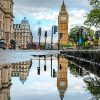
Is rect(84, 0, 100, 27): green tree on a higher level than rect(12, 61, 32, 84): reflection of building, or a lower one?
higher

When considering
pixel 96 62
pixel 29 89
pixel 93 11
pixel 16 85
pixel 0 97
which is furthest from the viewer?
pixel 93 11

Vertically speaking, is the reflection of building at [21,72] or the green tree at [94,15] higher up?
the green tree at [94,15]

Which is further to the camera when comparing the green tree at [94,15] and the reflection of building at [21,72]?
the green tree at [94,15]

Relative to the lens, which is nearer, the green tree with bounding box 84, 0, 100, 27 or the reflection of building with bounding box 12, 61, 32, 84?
the reflection of building with bounding box 12, 61, 32, 84

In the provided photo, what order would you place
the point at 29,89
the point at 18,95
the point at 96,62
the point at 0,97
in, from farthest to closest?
the point at 96,62 < the point at 29,89 < the point at 18,95 < the point at 0,97

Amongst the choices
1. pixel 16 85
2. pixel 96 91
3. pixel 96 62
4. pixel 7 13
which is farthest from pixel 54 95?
pixel 7 13

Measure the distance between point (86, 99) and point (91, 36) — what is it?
157 m

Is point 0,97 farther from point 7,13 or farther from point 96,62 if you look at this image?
point 7,13

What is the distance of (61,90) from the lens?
24.4ft

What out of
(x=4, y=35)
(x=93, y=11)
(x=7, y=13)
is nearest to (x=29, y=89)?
(x=93, y=11)

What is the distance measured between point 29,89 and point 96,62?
11.9 meters

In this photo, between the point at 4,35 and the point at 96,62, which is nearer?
the point at 96,62

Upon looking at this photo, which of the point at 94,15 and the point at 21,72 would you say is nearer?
the point at 21,72

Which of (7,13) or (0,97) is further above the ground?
(7,13)
